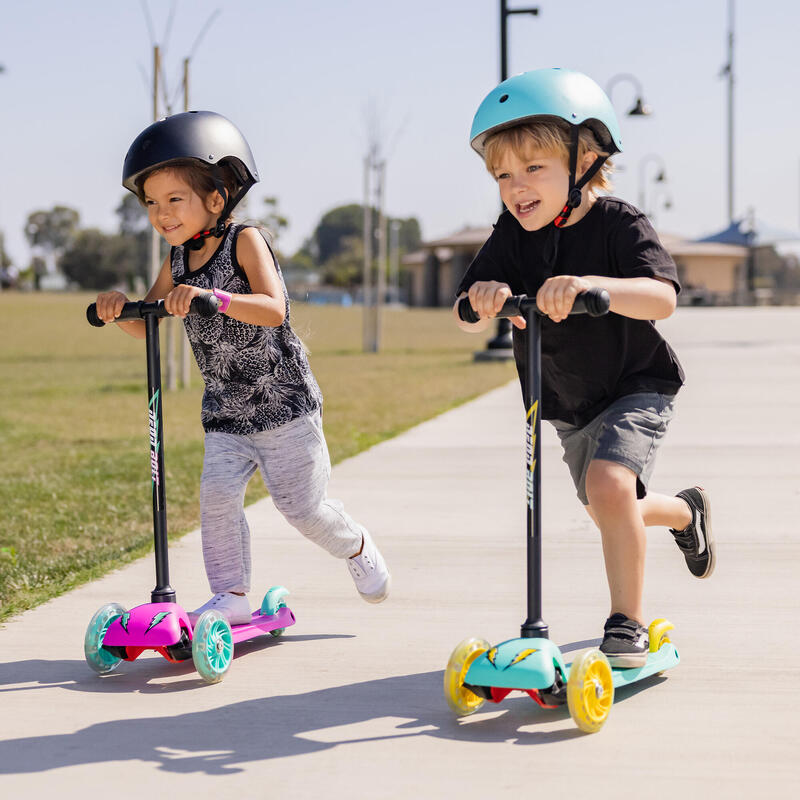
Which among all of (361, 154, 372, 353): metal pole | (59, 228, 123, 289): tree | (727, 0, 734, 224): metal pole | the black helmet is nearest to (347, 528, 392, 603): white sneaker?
the black helmet

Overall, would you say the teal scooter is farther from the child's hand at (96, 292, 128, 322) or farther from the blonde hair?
the child's hand at (96, 292, 128, 322)

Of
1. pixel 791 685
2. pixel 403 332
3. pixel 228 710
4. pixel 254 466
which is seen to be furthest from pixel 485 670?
pixel 403 332

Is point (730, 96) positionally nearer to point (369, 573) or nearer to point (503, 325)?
point (503, 325)

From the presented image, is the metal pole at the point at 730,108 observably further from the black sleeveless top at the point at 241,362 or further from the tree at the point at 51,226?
the tree at the point at 51,226

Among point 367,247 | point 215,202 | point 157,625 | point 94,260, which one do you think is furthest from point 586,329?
point 94,260

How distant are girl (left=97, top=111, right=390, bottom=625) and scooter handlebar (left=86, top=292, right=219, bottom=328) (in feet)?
0.14

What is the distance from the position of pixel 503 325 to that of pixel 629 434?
18144mm

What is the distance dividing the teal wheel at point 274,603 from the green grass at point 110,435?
893mm

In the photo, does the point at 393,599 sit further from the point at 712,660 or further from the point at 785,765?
the point at 785,765

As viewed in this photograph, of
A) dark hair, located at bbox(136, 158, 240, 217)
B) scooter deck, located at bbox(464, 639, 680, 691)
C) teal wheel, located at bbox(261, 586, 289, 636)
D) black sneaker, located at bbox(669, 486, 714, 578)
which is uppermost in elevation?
dark hair, located at bbox(136, 158, 240, 217)

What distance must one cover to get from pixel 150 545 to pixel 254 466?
1829 millimetres

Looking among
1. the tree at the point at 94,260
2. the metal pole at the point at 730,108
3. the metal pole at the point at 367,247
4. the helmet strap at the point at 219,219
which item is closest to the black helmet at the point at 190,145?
the helmet strap at the point at 219,219

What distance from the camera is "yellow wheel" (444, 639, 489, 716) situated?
3.33 metres

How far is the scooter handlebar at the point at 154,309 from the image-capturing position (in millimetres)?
3562
